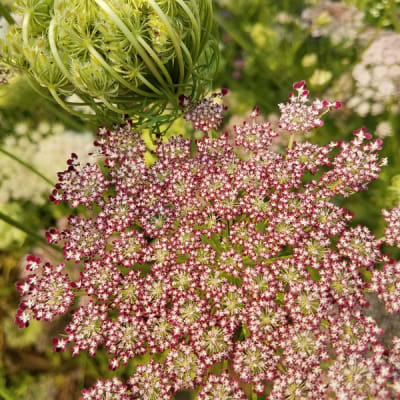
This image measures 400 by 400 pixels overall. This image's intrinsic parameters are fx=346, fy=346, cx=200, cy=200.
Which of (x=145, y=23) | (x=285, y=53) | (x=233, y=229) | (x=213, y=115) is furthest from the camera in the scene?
(x=285, y=53)

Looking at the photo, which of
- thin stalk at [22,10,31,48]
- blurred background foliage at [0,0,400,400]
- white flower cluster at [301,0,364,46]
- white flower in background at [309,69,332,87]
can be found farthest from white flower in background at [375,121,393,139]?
thin stalk at [22,10,31,48]

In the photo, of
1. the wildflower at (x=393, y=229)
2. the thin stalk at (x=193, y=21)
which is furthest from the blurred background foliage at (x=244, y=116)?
the thin stalk at (x=193, y=21)

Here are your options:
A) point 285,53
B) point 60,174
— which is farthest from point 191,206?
point 285,53

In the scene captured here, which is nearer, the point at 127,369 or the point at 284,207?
the point at 284,207

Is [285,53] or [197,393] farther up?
[285,53]

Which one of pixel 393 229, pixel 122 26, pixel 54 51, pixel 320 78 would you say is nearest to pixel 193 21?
pixel 122 26

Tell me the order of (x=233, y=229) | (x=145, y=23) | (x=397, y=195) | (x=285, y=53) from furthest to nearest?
(x=285, y=53)
(x=397, y=195)
(x=233, y=229)
(x=145, y=23)

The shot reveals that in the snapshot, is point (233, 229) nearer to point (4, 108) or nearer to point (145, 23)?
point (145, 23)
